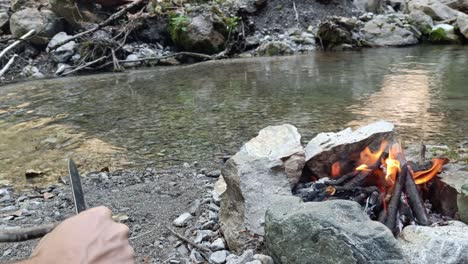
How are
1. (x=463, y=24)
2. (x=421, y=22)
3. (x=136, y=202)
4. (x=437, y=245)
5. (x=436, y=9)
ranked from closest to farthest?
(x=437, y=245)
(x=136, y=202)
(x=463, y=24)
(x=421, y=22)
(x=436, y=9)

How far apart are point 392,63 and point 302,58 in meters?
2.42

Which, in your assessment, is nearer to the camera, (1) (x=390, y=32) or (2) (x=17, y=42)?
(2) (x=17, y=42)

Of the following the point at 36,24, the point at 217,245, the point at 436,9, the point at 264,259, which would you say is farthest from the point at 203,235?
the point at 436,9

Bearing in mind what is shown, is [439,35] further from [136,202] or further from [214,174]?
[136,202]

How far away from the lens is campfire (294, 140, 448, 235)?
2486mm

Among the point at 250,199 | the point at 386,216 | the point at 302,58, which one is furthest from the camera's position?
the point at 302,58

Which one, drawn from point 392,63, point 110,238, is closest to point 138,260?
point 110,238

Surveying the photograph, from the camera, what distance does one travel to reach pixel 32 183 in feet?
13.5

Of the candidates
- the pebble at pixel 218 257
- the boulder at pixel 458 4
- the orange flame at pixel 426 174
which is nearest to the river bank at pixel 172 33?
the boulder at pixel 458 4

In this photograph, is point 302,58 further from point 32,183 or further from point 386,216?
point 386,216

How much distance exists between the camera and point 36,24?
1236 centimetres

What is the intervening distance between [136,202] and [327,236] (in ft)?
6.10

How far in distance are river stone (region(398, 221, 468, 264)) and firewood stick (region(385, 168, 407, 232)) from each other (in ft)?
0.67

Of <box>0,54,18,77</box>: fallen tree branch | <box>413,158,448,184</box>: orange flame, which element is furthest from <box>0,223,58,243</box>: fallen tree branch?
<box>0,54,18,77</box>: fallen tree branch
